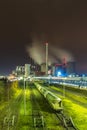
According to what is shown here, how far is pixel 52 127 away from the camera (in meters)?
28.8

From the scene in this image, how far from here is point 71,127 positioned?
28.6 meters

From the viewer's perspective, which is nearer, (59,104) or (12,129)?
(12,129)

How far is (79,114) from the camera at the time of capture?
38500 mm

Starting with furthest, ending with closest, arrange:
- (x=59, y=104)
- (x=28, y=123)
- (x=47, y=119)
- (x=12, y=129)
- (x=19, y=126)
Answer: (x=59, y=104), (x=47, y=119), (x=28, y=123), (x=19, y=126), (x=12, y=129)

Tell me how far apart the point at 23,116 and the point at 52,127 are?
8.43 metres

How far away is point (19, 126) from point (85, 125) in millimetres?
6404

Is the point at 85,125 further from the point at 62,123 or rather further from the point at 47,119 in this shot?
the point at 47,119

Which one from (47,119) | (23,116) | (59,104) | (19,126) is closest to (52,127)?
(19,126)

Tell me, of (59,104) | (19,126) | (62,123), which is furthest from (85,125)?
(59,104)

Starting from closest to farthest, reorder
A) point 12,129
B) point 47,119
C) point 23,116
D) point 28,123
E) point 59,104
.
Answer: point 12,129, point 28,123, point 47,119, point 23,116, point 59,104

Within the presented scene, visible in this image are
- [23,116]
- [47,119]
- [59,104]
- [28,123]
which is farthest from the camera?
[59,104]

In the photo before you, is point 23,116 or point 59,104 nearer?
point 23,116

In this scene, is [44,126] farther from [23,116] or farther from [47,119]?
[23,116]

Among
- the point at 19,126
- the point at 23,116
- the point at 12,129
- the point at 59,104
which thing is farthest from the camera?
the point at 59,104
